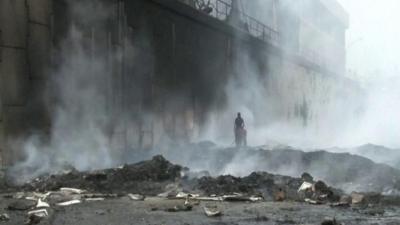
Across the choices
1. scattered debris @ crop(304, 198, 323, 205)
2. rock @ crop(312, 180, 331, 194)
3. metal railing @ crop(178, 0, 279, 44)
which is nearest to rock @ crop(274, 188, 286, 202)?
scattered debris @ crop(304, 198, 323, 205)

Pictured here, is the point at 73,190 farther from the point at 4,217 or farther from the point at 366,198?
the point at 366,198

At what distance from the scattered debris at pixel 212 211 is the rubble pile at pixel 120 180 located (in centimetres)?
204

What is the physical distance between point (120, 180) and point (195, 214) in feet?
10.4

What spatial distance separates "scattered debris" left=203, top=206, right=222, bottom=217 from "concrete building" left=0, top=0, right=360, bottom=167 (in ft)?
15.6

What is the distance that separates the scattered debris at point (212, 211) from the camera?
8.16 meters

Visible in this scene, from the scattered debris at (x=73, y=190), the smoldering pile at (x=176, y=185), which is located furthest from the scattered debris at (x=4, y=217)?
the smoldering pile at (x=176, y=185)

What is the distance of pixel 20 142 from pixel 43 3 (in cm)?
309

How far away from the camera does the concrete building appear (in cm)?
1178

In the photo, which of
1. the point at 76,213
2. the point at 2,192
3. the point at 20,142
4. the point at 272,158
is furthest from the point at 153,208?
the point at 272,158

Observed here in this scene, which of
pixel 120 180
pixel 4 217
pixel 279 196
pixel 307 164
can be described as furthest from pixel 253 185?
pixel 4 217

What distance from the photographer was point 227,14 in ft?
86.2

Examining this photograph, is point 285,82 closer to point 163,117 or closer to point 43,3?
point 163,117

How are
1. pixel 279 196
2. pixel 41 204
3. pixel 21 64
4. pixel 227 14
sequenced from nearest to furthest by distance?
pixel 41 204, pixel 279 196, pixel 21 64, pixel 227 14

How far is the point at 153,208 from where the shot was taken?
8.73 meters
